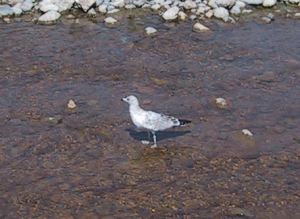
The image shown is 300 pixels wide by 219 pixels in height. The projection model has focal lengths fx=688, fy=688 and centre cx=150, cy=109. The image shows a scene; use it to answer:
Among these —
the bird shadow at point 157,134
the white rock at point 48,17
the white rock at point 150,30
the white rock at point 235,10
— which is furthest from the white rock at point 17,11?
the bird shadow at point 157,134

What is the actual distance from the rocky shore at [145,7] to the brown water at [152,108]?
18.5 inches

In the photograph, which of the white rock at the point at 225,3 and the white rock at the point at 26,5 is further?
the white rock at the point at 225,3

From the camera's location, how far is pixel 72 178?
11.1 metres

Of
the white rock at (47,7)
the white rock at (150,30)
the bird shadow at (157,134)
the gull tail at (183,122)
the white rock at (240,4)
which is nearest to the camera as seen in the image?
the gull tail at (183,122)

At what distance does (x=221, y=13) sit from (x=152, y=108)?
5.22m

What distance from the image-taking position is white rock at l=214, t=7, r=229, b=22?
1756 centimetres

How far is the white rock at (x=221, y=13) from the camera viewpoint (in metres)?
17.6

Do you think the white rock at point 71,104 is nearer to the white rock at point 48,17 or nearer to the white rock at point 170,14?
the white rock at point 48,17

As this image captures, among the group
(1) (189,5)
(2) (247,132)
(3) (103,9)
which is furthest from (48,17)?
(2) (247,132)

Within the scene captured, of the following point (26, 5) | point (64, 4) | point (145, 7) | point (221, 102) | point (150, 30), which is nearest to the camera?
point (221, 102)

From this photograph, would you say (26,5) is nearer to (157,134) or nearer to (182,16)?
(182,16)

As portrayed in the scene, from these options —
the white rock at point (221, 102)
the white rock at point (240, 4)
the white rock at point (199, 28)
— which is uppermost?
the white rock at point (221, 102)

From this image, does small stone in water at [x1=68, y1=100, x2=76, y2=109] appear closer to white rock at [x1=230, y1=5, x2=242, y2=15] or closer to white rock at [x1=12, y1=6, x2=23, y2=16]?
white rock at [x1=12, y1=6, x2=23, y2=16]

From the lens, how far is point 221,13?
17.6m
